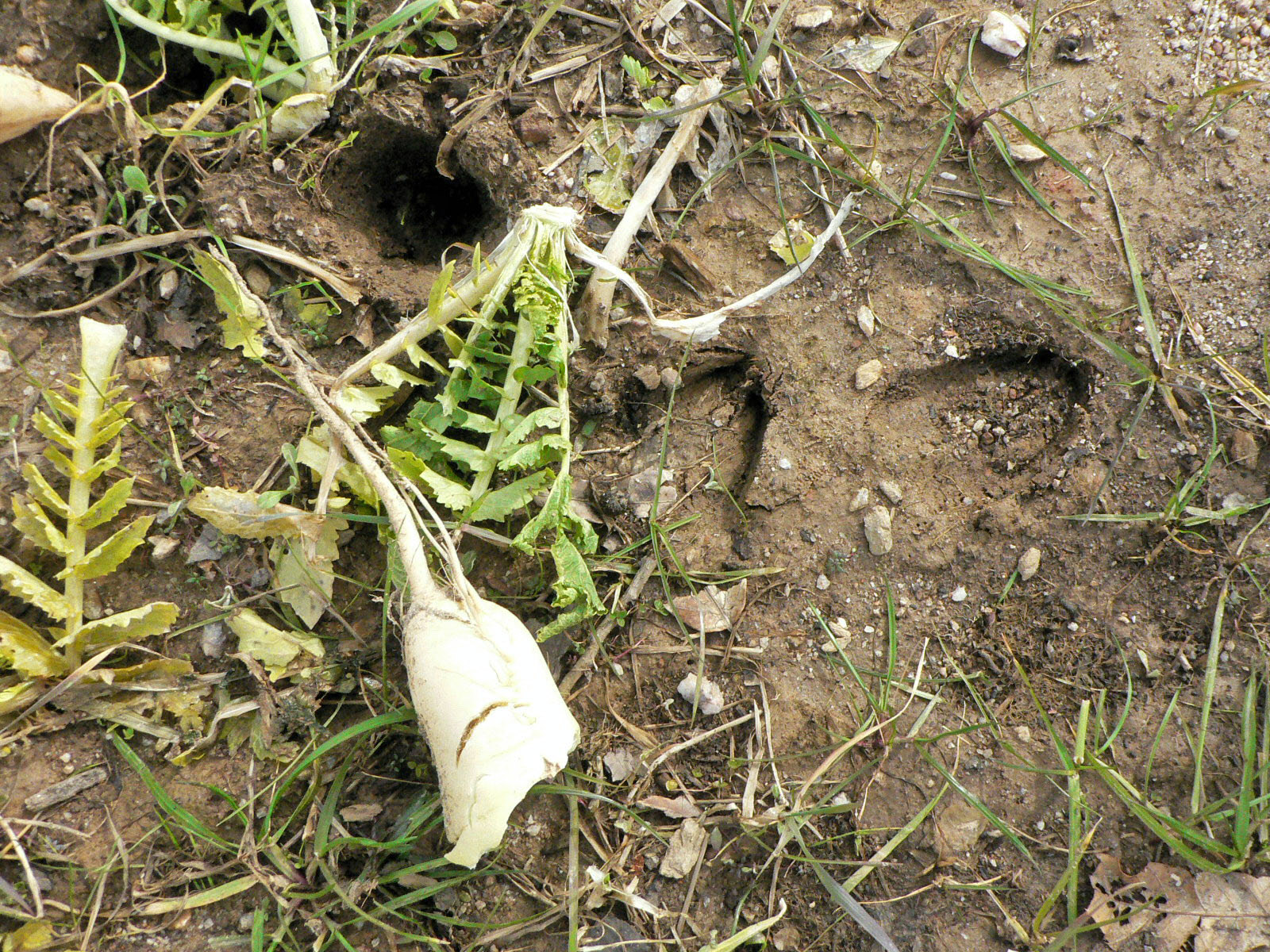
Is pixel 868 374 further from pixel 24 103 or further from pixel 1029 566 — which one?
pixel 24 103

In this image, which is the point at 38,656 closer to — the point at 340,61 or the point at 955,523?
the point at 340,61

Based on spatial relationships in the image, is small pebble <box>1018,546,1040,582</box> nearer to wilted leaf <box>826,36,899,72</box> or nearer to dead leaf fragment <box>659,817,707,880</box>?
dead leaf fragment <box>659,817,707,880</box>

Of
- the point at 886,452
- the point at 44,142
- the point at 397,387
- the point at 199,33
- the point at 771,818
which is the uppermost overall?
the point at 199,33

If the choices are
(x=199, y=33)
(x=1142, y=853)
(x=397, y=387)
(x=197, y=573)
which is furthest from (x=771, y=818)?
(x=199, y=33)

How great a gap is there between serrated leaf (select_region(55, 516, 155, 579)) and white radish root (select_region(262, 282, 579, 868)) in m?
0.58

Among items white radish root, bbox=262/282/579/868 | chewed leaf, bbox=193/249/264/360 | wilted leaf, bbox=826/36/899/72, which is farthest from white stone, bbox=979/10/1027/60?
chewed leaf, bbox=193/249/264/360

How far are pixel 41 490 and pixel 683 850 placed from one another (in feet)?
6.12

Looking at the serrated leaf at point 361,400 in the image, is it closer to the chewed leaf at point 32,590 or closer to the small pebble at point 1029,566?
the chewed leaf at point 32,590

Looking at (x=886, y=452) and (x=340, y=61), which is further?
(x=340, y=61)

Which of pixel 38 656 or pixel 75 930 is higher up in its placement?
pixel 38 656

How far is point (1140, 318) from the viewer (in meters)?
2.20

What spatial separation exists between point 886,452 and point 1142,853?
119cm

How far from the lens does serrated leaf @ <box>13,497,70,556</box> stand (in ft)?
6.30

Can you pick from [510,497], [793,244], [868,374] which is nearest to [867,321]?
[868,374]
